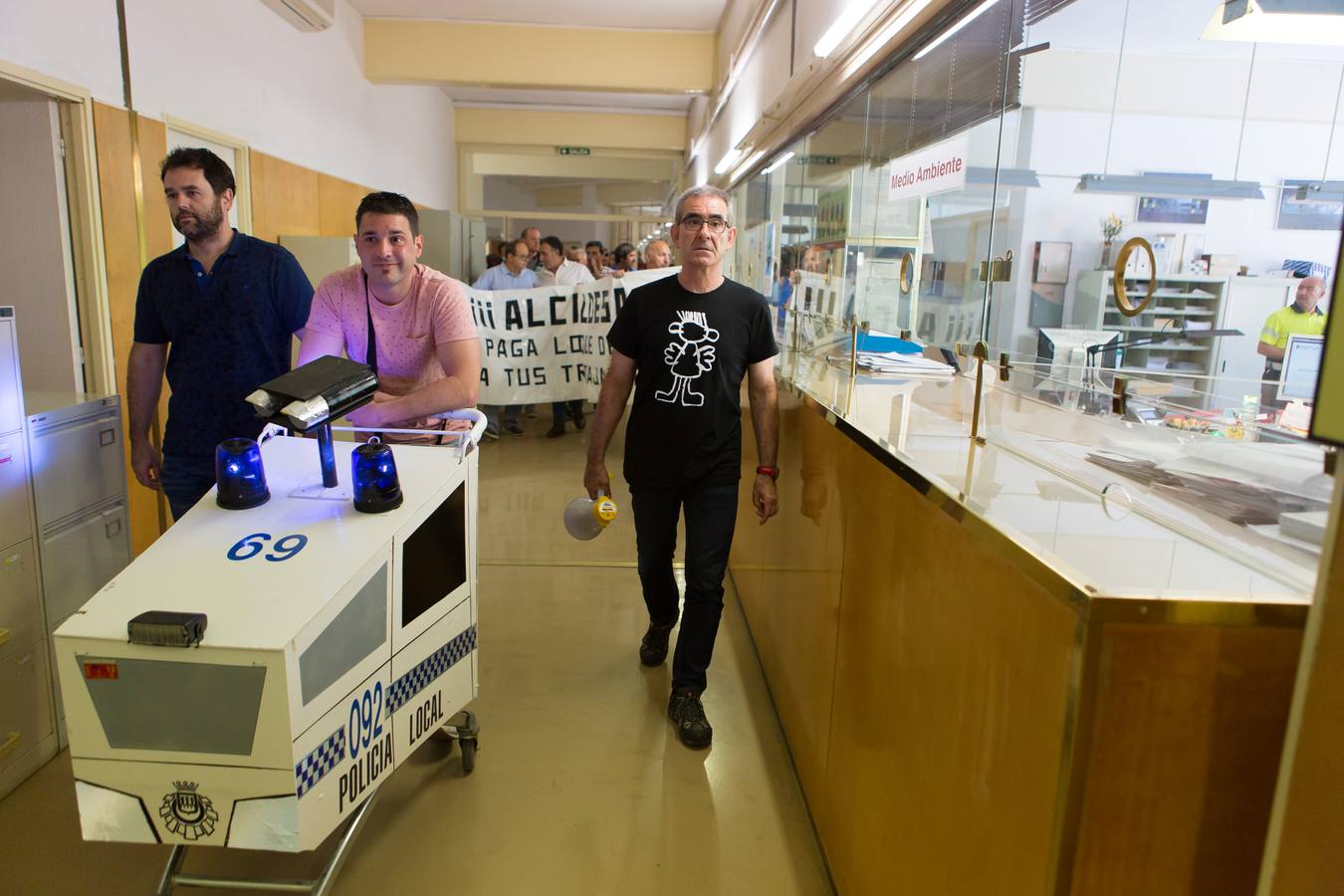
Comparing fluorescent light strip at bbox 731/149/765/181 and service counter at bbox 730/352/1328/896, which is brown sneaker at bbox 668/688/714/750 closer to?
service counter at bbox 730/352/1328/896

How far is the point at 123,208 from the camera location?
394 centimetres

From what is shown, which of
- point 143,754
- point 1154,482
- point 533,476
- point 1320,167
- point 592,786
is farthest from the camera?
point 533,476

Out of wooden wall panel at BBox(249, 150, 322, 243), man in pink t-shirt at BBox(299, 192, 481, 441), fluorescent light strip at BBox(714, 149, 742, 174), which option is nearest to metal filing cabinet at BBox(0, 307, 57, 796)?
man in pink t-shirt at BBox(299, 192, 481, 441)

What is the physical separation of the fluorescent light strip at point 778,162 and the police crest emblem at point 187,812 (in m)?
6.30

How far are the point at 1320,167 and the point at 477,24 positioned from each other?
23.6ft

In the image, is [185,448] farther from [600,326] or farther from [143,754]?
[600,326]

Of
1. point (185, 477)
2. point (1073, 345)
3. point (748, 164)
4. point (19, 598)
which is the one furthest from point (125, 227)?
point (748, 164)

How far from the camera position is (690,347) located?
2377mm

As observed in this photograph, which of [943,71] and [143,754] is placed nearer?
[143,754]

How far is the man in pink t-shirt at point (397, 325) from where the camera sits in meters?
2.17

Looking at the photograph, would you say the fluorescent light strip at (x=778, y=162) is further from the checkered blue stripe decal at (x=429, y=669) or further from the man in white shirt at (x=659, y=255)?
the checkered blue stripe decal at (x=429, y=669)

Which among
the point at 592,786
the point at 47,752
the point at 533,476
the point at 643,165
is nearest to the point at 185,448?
the point at 47,752

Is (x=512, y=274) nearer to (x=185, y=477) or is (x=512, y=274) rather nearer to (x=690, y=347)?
(x=185, y=477)

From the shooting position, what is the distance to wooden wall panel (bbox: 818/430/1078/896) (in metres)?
1.02
